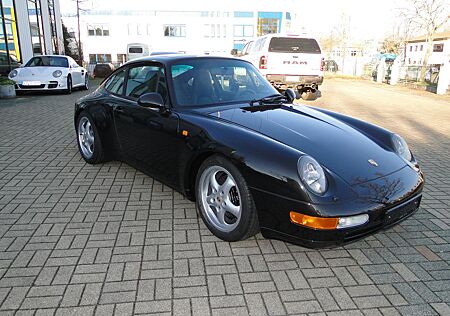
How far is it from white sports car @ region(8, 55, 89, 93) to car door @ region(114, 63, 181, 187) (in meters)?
10.3

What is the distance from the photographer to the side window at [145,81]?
3805 mm

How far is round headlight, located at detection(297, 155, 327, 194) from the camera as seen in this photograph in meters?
2.54

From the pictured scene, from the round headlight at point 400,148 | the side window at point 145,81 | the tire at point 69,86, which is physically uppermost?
the side window at point 145,81

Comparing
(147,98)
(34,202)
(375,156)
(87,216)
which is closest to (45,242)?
(87,216)

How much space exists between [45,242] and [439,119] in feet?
33.2

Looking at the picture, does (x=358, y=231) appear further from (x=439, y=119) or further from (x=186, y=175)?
(x=439, y=119)

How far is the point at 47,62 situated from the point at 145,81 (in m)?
11.8

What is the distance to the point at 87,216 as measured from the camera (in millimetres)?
3521

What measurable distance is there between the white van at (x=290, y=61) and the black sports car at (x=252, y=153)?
757 cm

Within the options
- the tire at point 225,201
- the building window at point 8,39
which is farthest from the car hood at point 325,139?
the building window at point 8,39

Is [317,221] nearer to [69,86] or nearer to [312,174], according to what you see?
[312,174]

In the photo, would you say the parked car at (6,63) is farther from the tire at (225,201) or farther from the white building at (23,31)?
the tire at (225,201)

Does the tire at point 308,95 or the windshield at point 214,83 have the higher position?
the windshield at point 214,83

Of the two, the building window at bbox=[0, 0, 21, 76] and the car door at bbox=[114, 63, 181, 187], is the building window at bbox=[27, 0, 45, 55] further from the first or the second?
the car door at bbox=[114, 63, 181, 187]
